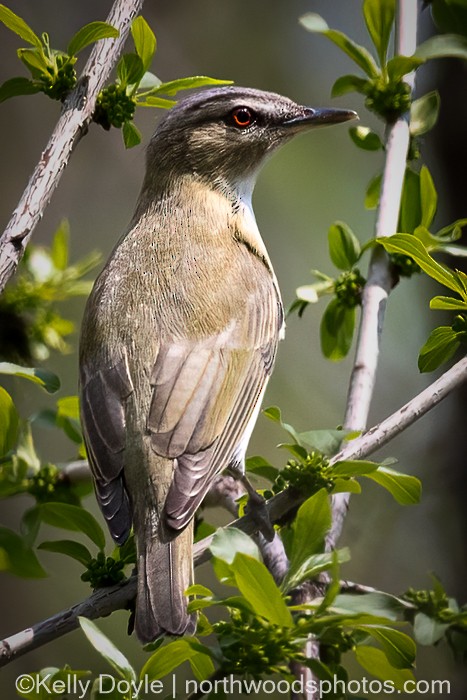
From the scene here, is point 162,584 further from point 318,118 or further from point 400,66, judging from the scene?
point 318,118

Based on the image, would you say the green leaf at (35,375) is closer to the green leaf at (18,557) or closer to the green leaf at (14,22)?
the green leaf at (18,557)

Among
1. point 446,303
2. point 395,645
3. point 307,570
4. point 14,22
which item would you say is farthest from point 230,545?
point 14,22

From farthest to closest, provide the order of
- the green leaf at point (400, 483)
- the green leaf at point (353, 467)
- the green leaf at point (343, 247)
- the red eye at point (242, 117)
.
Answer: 1. the red eye at point (242, 117)
2. the green leaf at point (343, 247)
3. the green leaf at point (400, 483)
4. the green leaf at point (353, 467)

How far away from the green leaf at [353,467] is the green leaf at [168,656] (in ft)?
1.83

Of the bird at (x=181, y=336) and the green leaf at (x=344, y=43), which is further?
the green leaf at (x=344, y=43)

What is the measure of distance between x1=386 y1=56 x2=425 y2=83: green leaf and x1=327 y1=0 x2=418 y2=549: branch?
0.35 ft

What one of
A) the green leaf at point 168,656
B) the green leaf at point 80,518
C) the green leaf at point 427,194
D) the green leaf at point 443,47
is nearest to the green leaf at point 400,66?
the green leaf at point 443,47

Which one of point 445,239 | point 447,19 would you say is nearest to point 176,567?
point 445,239

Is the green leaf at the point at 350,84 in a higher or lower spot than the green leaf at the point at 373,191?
higher

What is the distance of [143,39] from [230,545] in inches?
63.5

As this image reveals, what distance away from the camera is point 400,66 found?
3.24m

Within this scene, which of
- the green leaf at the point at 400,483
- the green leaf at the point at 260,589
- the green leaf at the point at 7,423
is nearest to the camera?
the green leaf at the point at 260,589

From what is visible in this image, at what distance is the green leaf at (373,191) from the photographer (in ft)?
11.5

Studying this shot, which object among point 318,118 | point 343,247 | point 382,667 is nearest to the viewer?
point 382,667
